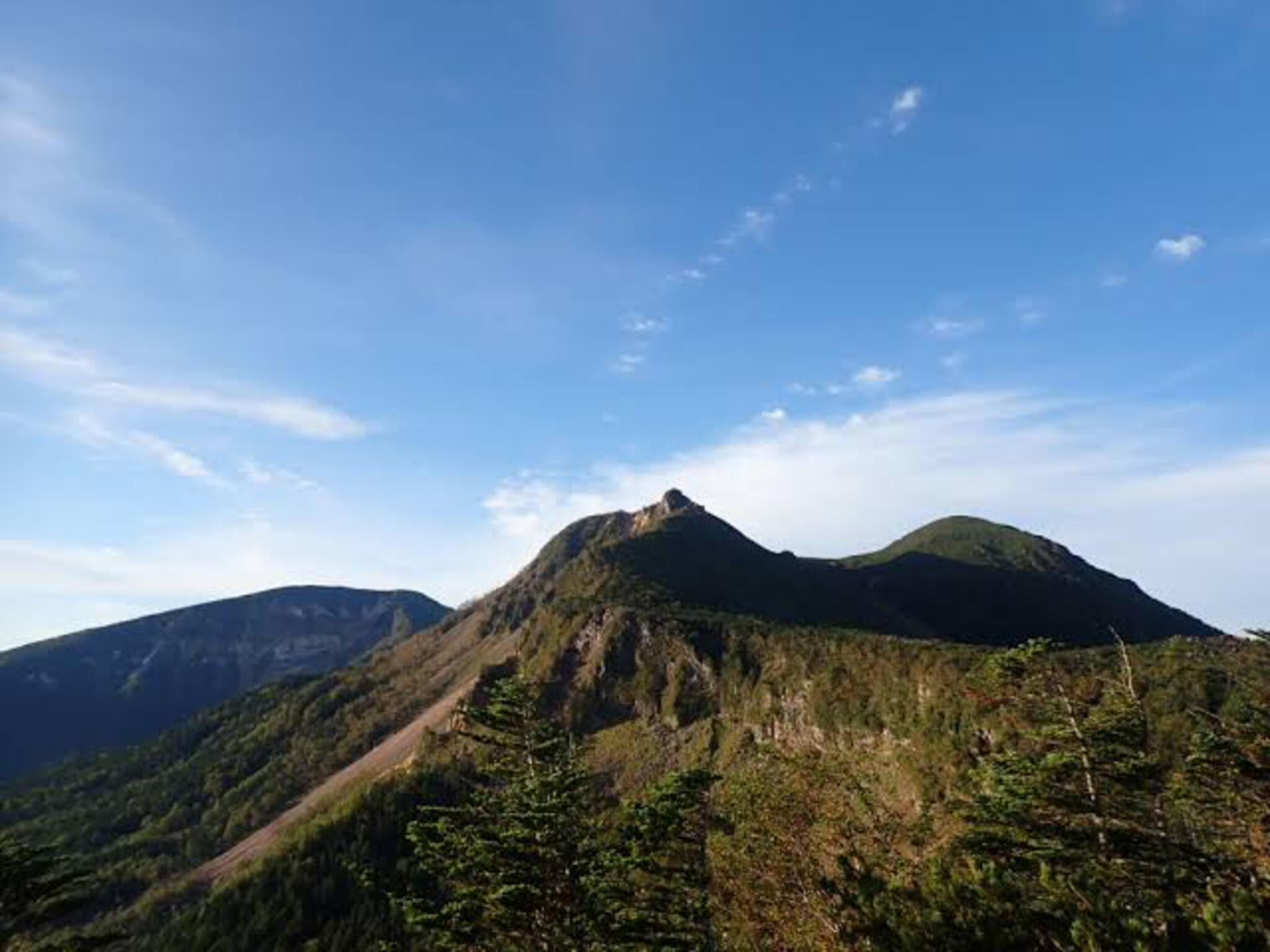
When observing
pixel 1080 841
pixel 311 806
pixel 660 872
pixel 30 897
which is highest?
pixel 1080 841

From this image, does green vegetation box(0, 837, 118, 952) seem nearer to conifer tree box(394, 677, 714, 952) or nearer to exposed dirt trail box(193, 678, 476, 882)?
conifer tree box(394, 677, 714, 952)

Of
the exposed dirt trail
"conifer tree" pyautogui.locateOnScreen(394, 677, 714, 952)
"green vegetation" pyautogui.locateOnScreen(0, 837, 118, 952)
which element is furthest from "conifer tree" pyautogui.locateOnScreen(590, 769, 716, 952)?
the exposed dirt trail

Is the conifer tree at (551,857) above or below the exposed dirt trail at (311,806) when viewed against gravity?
above

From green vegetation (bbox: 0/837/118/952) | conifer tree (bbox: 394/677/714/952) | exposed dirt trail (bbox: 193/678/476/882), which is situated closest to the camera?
conifer tree (bbox: 394/677/714/952)

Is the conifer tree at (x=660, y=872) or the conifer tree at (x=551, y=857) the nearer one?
the conifer tree at (x=551, y=857)

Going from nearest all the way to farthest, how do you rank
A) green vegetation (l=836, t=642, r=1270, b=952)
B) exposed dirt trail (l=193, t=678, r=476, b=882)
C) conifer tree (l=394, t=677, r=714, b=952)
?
1. green vegetation (l=836, t=642, r=1270, b=952)
2. conifer tree (l=394, t=677, r=714, b=952)
3. exposed dirt trail (l=193, t=678, r=476, b=882)

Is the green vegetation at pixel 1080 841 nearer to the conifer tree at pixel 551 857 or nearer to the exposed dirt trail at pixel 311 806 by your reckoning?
the conifer tree at pixel 551 857

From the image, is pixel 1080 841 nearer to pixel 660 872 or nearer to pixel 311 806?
pixel 660 872

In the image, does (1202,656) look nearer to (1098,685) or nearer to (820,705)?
(1098,685)

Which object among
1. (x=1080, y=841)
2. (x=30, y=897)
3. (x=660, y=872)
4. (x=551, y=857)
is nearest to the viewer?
(x=551, y=857)

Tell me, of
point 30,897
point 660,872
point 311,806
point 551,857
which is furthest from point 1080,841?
point 311,806

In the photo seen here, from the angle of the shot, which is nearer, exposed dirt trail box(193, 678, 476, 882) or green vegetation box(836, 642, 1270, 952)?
green vegetation box(836, 642, 1270, 952)

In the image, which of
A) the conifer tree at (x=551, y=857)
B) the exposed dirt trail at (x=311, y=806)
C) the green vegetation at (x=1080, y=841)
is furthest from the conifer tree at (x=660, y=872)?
the exposed dirt trail at (x=311, y=806)

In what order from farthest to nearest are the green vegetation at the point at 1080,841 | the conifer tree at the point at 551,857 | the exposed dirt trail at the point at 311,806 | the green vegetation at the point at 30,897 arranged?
the exposed dirt trail at the point at 311,806 → the green vegetation at the point at 30,897 → the conifer tree at the point at 551,857 → the green vegetation at the point at 1080,841
